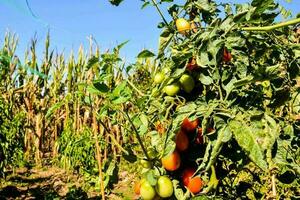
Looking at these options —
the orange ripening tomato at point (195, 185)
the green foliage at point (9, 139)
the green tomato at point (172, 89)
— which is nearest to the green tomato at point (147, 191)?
the orange ripening tomato at point (195, 185)

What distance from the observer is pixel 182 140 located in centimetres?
109

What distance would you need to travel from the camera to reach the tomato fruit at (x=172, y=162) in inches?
42.3

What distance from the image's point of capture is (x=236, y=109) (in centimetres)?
93

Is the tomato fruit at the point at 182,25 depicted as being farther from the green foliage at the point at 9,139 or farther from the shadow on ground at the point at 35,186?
the green foliage at the point at 9,139

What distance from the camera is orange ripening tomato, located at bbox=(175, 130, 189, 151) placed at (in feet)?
3.54

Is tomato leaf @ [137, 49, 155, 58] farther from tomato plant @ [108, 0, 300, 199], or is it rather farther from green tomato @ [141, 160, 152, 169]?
green tomato @ [141, 160, 152, 169]

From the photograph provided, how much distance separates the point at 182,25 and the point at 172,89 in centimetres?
20

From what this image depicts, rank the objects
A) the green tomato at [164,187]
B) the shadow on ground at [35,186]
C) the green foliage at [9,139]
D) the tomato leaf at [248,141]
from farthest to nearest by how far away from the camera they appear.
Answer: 1. the green foliage at [9,139]
2. the shadow on ground at [35,186]
3. the green tomato at [164,187]
4. the tomato leaf at [248,141]

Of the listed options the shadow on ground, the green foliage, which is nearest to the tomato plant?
the shadow on ground

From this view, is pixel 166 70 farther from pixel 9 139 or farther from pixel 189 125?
pixel 9 139

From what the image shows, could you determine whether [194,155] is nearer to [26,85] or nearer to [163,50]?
[163,50]

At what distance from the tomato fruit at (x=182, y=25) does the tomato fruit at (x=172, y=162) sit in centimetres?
36

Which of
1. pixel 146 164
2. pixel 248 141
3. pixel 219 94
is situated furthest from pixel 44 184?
pixel 248 141

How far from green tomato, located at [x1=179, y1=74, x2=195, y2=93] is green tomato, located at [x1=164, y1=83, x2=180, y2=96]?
2cm
